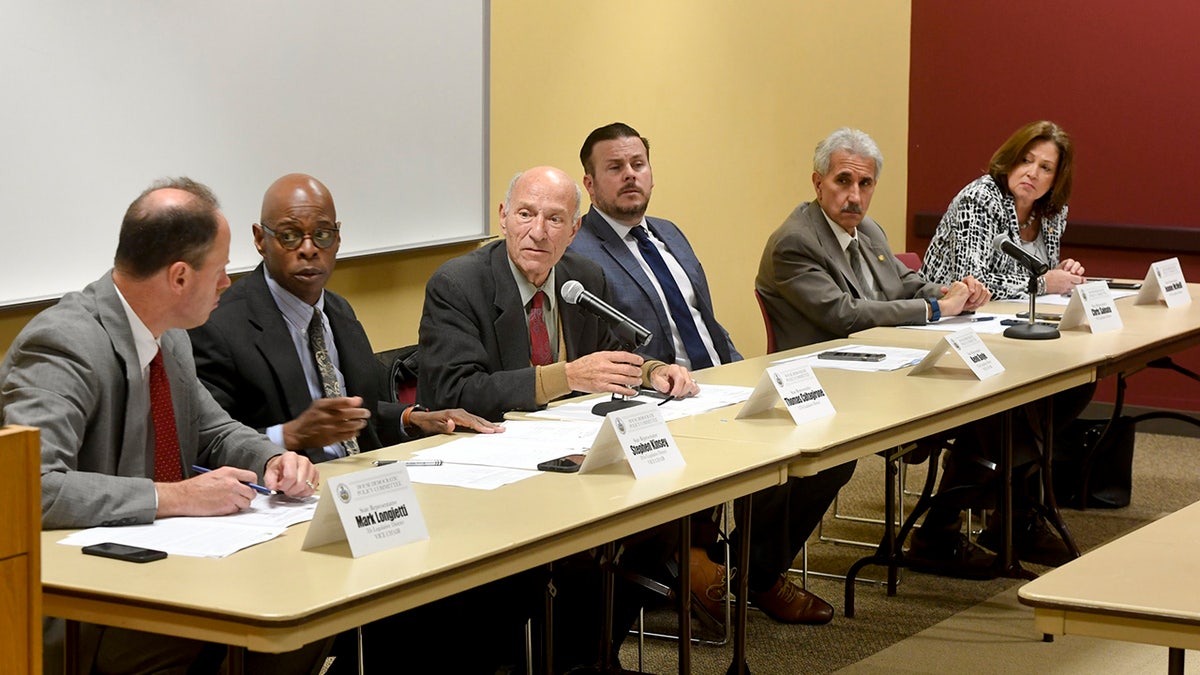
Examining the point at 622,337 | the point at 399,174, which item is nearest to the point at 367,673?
the point at 622,337

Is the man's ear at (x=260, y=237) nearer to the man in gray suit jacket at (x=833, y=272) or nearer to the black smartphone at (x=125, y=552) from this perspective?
the black smartphone at (x=125, y=552)

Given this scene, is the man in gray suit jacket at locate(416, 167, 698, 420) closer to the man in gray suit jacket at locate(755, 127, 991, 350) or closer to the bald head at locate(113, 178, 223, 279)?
the bald head at locate(113, 178, 223, 279)

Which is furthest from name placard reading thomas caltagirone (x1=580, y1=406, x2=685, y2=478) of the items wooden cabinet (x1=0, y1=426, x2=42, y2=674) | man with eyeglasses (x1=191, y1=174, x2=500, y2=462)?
wooden cabinet (x1=0, y1=426, x2=42, y2=674)

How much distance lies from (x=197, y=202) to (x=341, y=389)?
3.18ft

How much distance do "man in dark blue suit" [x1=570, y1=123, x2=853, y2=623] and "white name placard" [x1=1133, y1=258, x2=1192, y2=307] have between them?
1663 millimetres

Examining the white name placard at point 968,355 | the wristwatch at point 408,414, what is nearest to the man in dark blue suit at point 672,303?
the white name placard at point 968,355

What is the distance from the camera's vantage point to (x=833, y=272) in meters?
4.79

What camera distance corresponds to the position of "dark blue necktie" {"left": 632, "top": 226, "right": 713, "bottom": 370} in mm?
4492

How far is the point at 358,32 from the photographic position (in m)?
4.73

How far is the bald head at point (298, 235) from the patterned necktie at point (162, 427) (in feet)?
2.42

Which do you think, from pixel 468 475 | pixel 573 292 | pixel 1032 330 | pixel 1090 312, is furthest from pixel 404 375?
pixel 1090 312

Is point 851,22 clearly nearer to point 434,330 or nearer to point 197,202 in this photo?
point 434,330

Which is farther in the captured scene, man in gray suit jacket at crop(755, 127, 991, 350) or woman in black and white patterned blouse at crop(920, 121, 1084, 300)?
woman in black and white patterned blouse at crop(920, 121, 1084, 300)

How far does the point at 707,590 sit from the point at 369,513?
2.08 meters
